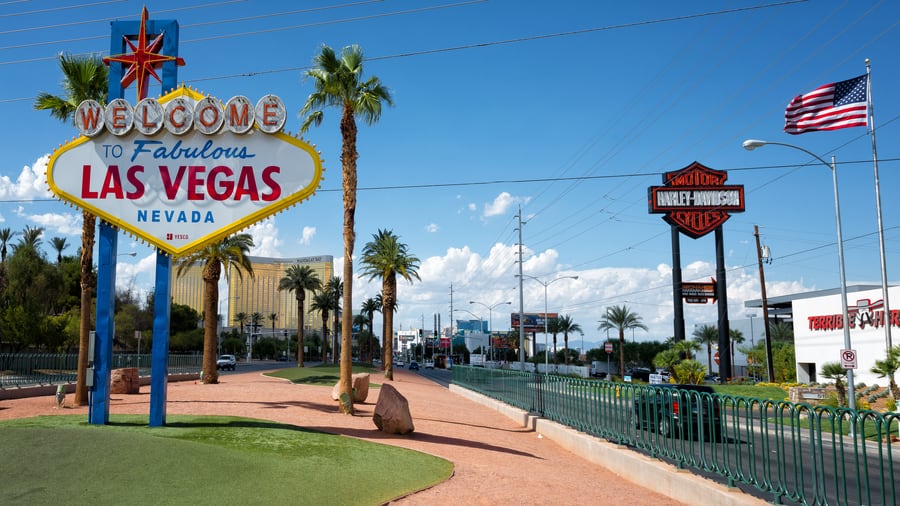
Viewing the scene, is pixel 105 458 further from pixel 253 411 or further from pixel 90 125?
pixel 253 411

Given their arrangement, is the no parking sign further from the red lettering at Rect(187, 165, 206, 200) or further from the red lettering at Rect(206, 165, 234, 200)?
the red lettering at Rect(187, 165, 206, 200)

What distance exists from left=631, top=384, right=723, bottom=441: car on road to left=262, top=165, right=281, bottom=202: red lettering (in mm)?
9021

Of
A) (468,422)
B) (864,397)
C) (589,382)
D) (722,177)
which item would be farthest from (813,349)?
(589,382)

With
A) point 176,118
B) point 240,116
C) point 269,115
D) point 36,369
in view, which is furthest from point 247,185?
point 36,369

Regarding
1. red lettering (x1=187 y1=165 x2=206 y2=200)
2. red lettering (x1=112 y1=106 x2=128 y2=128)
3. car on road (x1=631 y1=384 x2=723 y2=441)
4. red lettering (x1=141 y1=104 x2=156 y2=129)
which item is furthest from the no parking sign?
red lettering (x1=112 y1=106 x2=128 y2=128)

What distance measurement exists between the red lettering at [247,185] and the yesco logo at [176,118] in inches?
35.7

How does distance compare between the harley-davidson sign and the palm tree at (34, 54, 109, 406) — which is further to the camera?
the harley-davidson sign

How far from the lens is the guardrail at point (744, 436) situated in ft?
25.6

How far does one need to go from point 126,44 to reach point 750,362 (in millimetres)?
76281

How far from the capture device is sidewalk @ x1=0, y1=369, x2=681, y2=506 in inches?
416

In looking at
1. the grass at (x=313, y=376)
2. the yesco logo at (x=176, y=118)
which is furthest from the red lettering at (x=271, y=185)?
the grass at (x=313, y=376)

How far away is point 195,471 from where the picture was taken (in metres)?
9.47

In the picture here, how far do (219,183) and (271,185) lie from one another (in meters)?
1.22

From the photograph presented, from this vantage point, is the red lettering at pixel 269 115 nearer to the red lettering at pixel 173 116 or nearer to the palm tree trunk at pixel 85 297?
the red lettering at pixel 173 116
